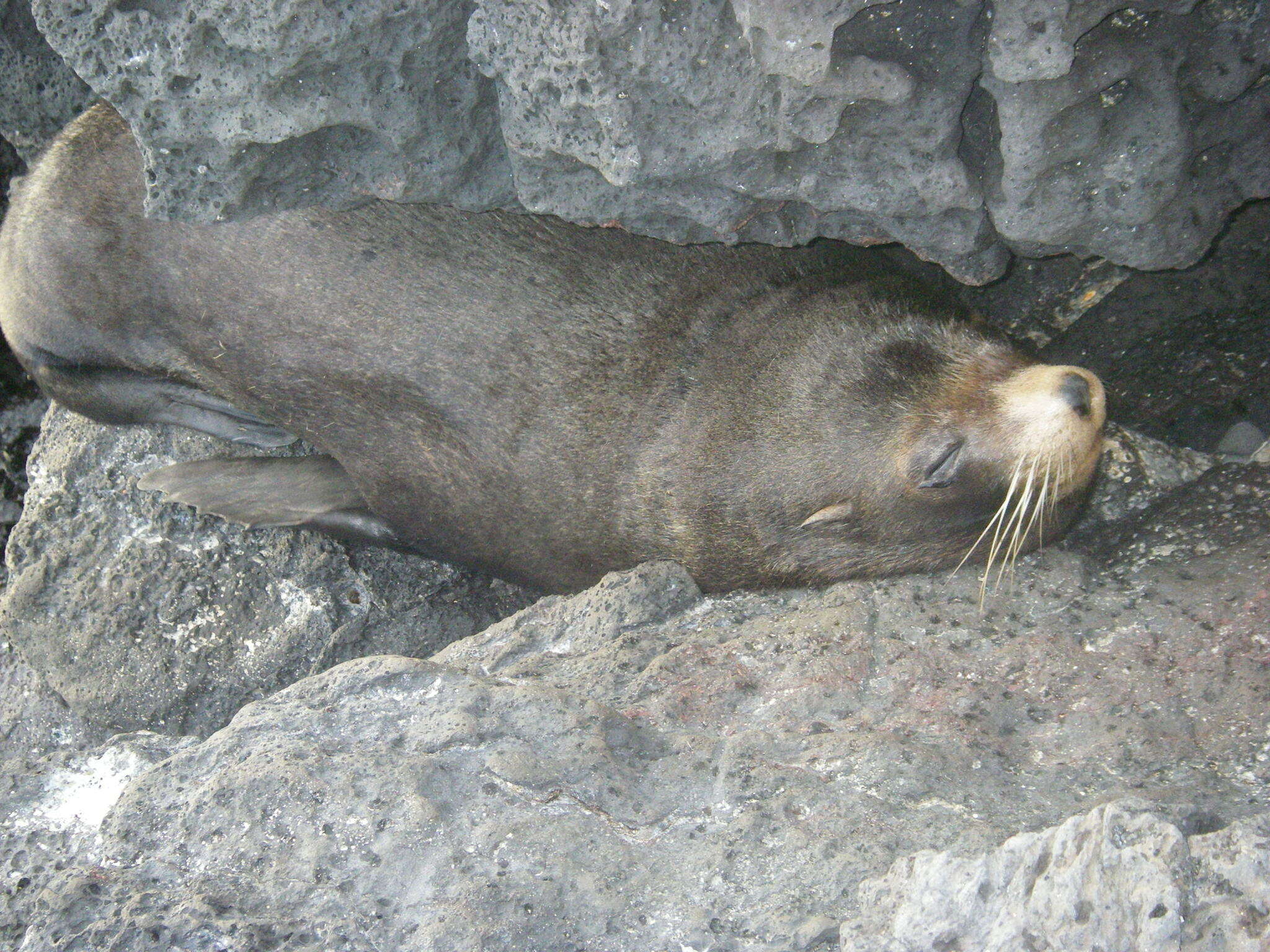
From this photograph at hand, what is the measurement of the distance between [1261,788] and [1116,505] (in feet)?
4.80

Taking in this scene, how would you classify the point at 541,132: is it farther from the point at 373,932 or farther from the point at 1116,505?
the point at 1116,505

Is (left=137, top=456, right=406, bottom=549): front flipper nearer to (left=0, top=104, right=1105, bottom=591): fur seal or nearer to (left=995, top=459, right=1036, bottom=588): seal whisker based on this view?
(left=0, top=104, right=1105, bottom=591): fur seal

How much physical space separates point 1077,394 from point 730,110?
147cm

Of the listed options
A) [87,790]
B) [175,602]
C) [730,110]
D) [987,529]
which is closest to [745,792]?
[987,529]

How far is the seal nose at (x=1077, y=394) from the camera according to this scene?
3.57 metres

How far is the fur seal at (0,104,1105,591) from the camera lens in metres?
3.95

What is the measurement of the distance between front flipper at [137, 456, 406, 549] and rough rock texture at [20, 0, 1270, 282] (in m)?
1.51

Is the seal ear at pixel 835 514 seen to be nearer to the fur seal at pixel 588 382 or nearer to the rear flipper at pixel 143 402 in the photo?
the fur seal at pixel 588 382

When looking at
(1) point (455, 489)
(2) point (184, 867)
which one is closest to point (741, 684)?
(2) point (184, 867)

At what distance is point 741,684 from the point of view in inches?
125

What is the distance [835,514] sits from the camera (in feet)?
13.1

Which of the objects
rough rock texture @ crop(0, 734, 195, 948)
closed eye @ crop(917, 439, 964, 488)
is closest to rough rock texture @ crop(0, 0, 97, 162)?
rough rock texture @ crop(0, 734, 195, 948)

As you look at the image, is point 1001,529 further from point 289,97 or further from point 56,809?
point 56,809

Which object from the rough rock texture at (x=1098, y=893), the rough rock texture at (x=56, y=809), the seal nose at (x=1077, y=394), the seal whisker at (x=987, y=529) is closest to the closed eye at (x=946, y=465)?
the seal whisker at (x=987, y=529)
